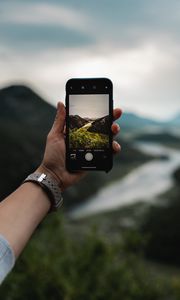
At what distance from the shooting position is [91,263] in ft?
90.9

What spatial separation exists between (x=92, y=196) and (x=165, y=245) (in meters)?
38.7

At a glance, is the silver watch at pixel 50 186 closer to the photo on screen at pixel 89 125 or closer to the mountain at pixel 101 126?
the photo on screen at pixel 89 125

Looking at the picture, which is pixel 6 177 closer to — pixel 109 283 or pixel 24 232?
pixel 109 283

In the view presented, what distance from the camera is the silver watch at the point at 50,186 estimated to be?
267 centimetres

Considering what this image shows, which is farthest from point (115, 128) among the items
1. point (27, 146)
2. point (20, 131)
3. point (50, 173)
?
point (20, 131)

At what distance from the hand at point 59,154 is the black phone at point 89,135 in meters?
0.03

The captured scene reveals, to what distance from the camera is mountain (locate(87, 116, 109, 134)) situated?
281 cm

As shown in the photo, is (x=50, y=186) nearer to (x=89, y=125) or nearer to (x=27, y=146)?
(x=89, y=125)

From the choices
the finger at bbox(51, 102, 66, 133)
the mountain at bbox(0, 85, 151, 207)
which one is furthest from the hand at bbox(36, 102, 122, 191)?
the mountain at bbox(0, 85, 151, 207)

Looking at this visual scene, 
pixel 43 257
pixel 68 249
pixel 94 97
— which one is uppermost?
pixel 94 97

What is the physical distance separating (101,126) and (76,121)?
113mm

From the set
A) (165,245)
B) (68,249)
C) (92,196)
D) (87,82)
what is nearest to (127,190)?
(92,196)

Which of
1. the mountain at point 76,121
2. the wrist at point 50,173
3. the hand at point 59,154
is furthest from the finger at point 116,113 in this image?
the wrist at point 50,173

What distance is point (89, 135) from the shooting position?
2.83 metres
